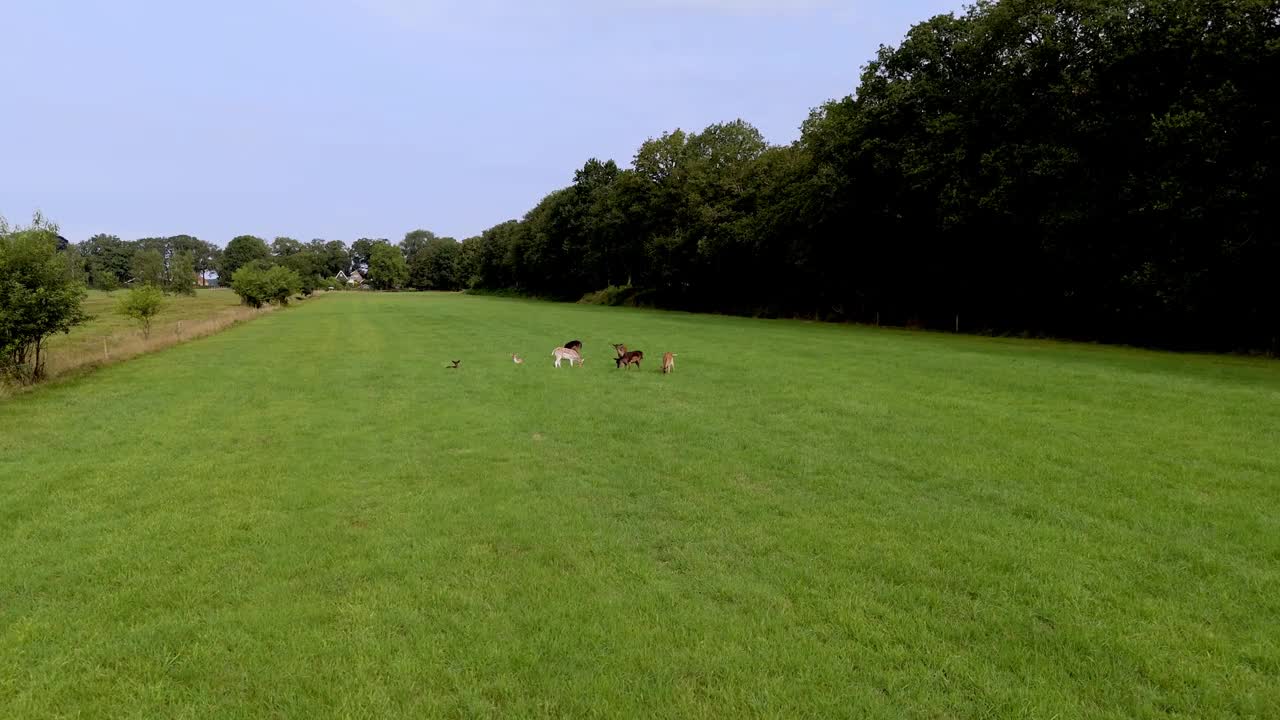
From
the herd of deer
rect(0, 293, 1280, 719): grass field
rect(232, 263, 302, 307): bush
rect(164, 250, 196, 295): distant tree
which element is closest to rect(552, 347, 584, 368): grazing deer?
the herd of deer

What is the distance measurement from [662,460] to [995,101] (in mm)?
30193

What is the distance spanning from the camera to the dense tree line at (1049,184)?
74.9 ft

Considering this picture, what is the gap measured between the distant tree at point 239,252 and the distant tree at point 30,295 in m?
169

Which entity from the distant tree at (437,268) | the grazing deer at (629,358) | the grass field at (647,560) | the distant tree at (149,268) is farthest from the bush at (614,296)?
the distant tree at (437,268)

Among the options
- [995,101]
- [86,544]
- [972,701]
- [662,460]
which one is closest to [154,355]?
[86,544]

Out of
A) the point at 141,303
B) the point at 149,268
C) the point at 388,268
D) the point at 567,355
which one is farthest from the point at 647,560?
the point at 388,268

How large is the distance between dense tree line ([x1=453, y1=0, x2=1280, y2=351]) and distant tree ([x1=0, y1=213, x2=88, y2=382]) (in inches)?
1298

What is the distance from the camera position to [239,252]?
564 feet

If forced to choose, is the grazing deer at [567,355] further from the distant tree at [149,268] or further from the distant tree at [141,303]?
the distant tree at [149,268]

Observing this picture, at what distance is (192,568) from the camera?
5.40m

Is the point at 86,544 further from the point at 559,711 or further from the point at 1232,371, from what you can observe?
the point at 1232,371

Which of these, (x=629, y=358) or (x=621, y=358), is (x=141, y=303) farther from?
(x=629, y=358)

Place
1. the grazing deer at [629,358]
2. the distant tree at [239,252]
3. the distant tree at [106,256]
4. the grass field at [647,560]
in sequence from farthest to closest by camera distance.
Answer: the distant tree at [239,252]
the distant tree at [106,256]
the grazing deer at [629,358]
the grass field at [647,560]

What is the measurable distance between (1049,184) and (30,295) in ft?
117
